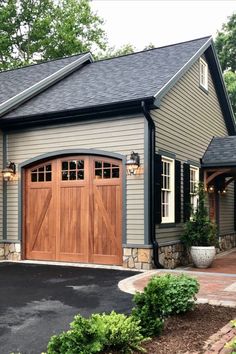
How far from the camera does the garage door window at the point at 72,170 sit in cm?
989

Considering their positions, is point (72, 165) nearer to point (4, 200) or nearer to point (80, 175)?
point (80, 175)

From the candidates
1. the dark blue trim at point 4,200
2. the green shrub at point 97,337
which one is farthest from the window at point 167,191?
the green shrub at point 97,337

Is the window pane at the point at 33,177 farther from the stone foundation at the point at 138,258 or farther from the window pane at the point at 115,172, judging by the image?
the stone foundation at the point at 138,258

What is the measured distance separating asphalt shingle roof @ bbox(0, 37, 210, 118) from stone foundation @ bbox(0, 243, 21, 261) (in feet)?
11.0

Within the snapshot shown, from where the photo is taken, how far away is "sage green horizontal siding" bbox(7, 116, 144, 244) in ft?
29.2

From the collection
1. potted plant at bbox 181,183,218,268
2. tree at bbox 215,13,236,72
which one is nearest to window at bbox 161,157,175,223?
potted plant at bbox 181,183,218,268

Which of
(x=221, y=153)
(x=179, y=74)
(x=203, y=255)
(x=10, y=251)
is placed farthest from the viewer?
(x=221, y=153)

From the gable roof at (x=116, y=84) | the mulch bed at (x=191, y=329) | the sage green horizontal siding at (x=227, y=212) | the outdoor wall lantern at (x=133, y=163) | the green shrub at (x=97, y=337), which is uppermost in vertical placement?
the gable roof at (x=116, y=84)

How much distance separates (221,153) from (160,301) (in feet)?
27.9

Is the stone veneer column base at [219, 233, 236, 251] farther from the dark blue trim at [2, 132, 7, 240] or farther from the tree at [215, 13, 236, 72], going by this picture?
the tree at [215, 13, 236, 72]

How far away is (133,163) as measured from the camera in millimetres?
8734

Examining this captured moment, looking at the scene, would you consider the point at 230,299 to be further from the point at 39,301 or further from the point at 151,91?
the point at 151,91

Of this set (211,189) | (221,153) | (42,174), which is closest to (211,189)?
(211,189)

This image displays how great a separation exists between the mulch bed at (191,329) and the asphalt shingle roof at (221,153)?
22.4 ft
